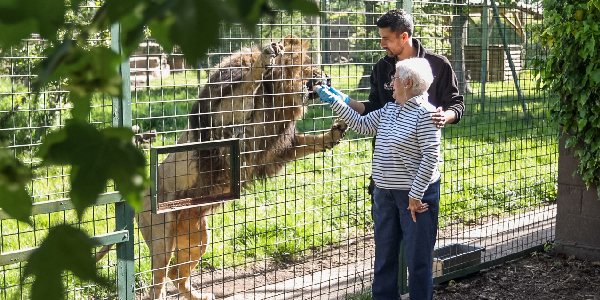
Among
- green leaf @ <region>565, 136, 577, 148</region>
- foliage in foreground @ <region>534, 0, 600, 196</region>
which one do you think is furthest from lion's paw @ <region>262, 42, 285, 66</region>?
green leaf @ <region>565, 136, 577, 148</region>

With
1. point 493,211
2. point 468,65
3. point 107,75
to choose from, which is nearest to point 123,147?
point 107,75

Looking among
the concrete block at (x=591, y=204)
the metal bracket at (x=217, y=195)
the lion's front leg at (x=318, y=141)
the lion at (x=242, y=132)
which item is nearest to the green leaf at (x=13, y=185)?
the metal bracket at (x=217, y=195)

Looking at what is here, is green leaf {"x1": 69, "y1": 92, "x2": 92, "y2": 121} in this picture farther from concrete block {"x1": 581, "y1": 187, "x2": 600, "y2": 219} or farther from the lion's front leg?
concrete block {"x1": 581, "y1": 187, "x2": 600, "y2": 219}

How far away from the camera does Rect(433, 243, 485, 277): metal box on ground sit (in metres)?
5.30

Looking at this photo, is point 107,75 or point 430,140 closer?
point 107,75

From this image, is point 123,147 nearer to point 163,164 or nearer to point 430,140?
point 430,140

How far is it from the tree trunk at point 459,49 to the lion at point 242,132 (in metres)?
1.61

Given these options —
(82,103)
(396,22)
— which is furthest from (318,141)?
(82,103)

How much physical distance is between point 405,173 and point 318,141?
75cm

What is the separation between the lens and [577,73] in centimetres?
559

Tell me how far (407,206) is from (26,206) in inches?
138

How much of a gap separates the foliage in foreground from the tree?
5.39 meters

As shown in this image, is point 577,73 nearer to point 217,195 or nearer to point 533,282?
point 533,282

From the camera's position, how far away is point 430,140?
3.84 meters
